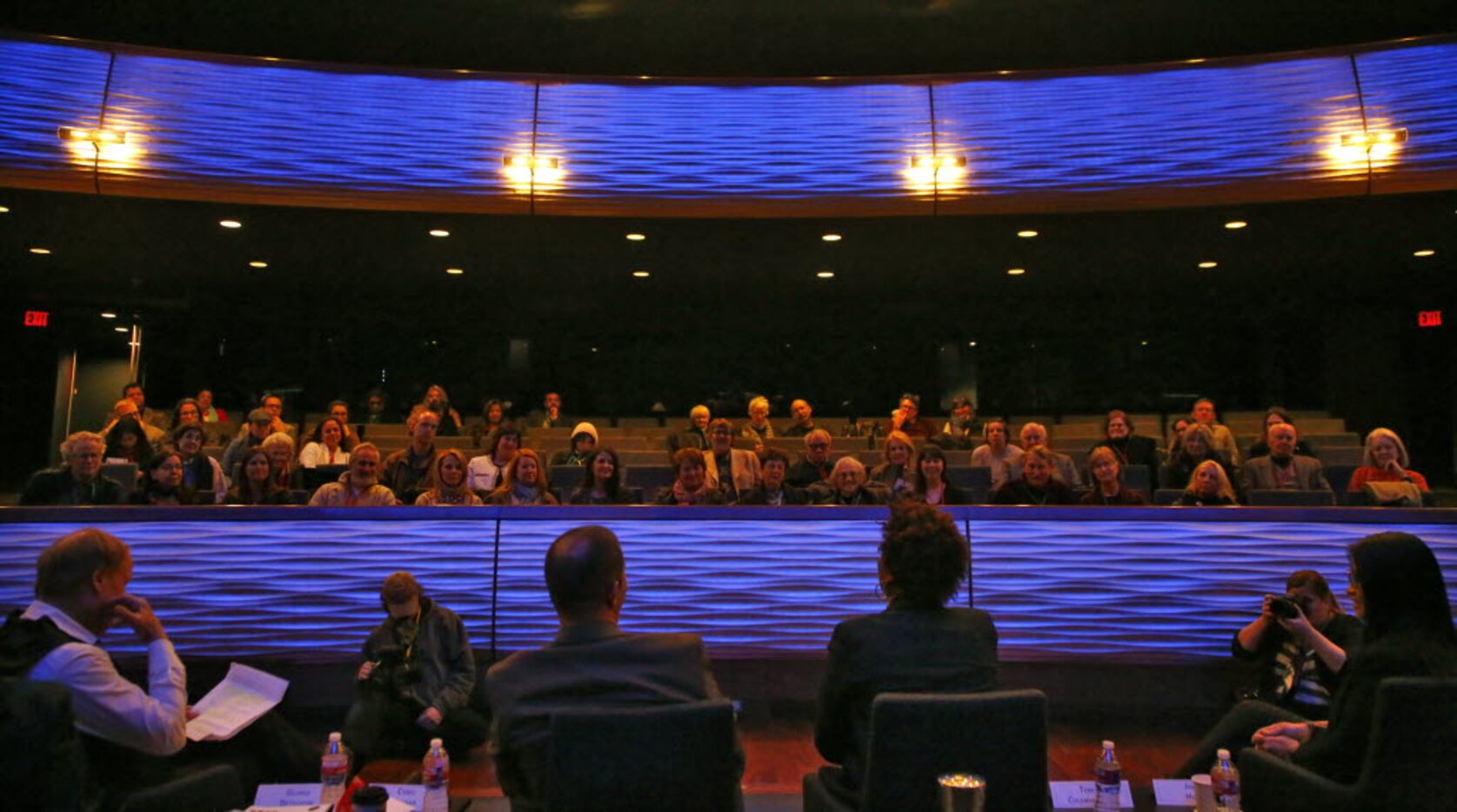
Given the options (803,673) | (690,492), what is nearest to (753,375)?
(690,492)

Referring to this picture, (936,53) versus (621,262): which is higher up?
(936,53)

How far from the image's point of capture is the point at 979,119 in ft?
20.9

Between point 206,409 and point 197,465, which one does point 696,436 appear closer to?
point 197,465

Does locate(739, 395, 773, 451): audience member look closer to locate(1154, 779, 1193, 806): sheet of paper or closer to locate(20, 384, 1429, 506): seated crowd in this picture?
locate(20, 384, 1429, 506): seated crowd

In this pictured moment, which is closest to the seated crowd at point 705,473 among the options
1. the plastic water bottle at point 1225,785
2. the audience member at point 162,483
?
the audience member at point 162,483

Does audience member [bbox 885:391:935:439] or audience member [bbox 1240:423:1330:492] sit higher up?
audience member [bbox 885:391:935:439]

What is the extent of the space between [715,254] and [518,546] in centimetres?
446

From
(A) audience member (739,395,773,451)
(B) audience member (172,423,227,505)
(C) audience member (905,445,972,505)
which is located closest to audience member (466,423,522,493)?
(B) audience member (172,423,227,505)

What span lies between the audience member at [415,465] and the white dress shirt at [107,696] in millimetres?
3145

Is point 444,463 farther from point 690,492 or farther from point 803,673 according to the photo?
point 803,673

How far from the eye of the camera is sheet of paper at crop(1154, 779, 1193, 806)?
8.48ft

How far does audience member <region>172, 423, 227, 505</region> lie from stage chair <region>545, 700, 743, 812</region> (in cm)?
433

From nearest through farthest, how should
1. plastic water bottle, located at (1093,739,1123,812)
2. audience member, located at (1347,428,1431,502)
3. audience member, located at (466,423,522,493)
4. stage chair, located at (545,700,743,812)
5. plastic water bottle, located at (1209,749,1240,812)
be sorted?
1. stage chair, located at (545,700,743,812)
2. plastic water bottle, located at (1209,749,1240,812)
3. plastic water bottle, located at (1093,739,1123,812)
4. audience member, located at (1347,428,1431,502)
5. audience member, located at (466,423,522,493)

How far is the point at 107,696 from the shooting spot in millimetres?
1887
